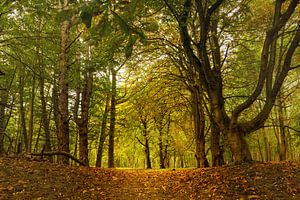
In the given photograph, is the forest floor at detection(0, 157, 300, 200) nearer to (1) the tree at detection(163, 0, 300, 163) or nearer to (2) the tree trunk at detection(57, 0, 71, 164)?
(1) the tree at detection(163, 0, 300, 163)

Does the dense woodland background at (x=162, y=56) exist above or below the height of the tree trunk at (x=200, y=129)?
above

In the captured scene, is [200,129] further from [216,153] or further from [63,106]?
[63,106]

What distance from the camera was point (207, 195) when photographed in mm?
5750

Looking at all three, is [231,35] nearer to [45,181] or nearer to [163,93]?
[163,93]

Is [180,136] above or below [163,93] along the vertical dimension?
below

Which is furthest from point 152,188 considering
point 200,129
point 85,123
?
point 85,123

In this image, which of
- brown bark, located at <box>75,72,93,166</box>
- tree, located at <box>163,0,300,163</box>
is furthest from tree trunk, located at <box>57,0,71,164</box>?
tree, located at <box>163,0,300,163</box>

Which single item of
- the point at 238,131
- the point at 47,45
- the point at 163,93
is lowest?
the point at 238,131

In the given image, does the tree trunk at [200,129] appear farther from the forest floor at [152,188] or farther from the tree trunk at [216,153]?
the forest floor at [152,188]

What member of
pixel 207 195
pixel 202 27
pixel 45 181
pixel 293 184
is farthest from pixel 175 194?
pixel 202 27

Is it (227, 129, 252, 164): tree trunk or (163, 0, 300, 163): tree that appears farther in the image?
(227, 129, 252, 164): tree trunk

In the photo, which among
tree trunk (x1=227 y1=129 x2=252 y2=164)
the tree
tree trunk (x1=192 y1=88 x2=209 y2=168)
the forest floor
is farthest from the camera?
tree trunk (x1=192 y1=88 x2=209 y2=168)

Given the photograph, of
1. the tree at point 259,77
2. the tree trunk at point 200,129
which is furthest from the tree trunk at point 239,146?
the tree trunk at point 200,129

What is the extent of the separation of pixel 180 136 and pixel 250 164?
16856 mm
